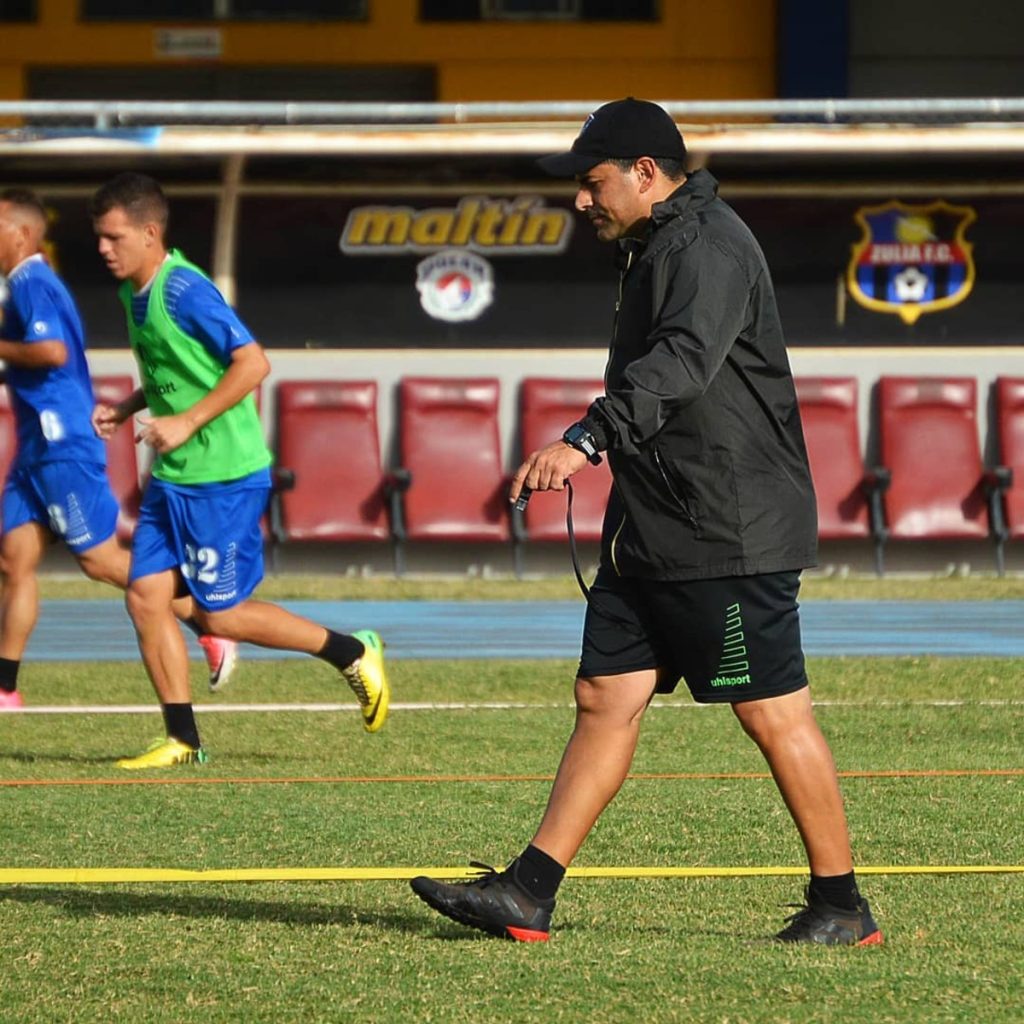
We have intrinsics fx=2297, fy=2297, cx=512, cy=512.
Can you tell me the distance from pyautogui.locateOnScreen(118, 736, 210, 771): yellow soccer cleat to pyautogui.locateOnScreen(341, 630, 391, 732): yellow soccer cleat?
23.1 inches


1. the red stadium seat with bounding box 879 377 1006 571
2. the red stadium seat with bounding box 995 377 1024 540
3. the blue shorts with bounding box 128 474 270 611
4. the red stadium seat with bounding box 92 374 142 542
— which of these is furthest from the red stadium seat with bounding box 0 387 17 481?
the blue shorts with bounding box 128 474 270 611

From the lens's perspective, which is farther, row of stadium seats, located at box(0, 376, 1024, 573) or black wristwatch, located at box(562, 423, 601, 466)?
row of stadium seats, located at box(0, 376, 1024, 573)

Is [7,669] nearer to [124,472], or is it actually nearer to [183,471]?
[183,471]

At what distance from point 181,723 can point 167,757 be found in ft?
0.45

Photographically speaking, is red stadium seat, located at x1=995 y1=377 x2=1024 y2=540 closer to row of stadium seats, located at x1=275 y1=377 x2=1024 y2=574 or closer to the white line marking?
row of stadium seats, located at x1=275 y1=377 x2=1024 y2=574

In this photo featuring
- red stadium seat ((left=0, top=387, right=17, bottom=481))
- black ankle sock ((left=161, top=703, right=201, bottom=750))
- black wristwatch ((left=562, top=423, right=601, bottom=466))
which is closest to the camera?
black wristwatch ((left=562, top=423, right=601, bottom=466))

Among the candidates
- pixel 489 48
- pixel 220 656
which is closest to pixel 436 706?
pixel 220 656

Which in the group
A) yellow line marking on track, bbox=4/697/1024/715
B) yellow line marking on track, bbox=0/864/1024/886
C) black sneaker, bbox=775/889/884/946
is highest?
black sneaker, bbox=775/889/884/946

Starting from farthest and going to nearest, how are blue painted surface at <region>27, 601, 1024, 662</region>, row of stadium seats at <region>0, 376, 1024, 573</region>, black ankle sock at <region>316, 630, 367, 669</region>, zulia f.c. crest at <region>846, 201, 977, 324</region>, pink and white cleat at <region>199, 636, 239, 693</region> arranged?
zulia f.c. crest at <region>846, 201, 977, 324</region>, row of stadium seats at <region>0, 376, 1024, 573</region>, blue painted surface at <region>27, 601, 1024, 662</region>, pink and white cleat at <region>199, 636, 239, 693</region>, black ankle sock at <region>316, 630, 367, 669</region>

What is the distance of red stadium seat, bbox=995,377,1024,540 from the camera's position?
1666 cm

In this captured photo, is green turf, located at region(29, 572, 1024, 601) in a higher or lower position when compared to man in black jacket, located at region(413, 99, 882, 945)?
lower

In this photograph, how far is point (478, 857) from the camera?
6.11 metres

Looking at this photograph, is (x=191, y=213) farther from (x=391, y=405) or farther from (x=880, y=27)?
(x=880, y=27)

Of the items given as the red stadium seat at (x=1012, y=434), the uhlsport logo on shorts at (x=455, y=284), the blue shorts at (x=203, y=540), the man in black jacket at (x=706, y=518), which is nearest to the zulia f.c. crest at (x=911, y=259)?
the red stadium seat at (x=1012, y=434)
